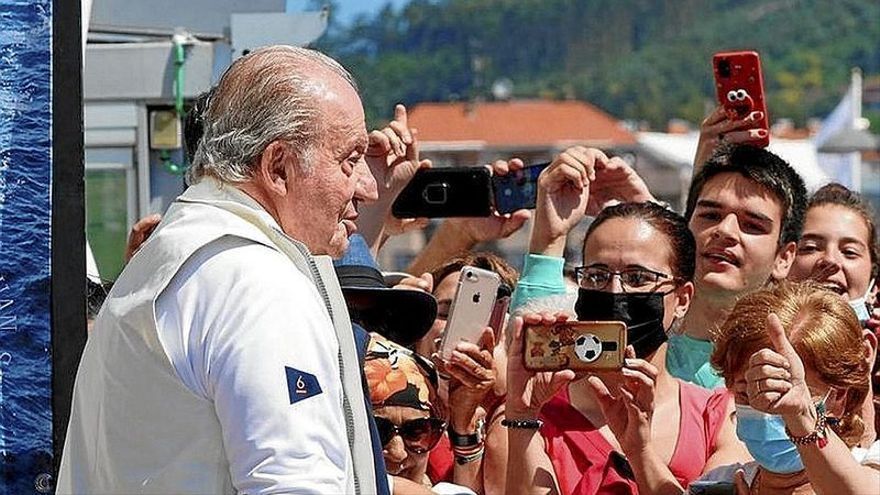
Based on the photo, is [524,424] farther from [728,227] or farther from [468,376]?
[728,227]

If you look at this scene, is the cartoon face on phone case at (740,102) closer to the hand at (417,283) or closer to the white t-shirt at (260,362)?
the hand at (417,283)

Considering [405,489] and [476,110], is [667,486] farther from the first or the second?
[476,110]

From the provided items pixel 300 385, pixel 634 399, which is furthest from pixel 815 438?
pixel 300 385

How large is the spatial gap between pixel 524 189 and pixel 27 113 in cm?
158

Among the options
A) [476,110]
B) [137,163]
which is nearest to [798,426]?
[137,163]

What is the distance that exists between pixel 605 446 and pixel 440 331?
2.12ft

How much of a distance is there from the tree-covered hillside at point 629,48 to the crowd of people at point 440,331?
156 metres

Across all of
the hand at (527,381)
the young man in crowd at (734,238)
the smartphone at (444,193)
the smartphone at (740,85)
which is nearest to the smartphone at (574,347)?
the hand at (527,381)

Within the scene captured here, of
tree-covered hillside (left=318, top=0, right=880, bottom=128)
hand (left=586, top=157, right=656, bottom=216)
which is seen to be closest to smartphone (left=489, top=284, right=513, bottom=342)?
hand (left=586, top=157, right=656, bottom=216)

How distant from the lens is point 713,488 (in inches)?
138

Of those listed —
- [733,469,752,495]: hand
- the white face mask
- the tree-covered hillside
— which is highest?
[733,469,752,495]: hand

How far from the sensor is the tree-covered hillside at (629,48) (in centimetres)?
16800

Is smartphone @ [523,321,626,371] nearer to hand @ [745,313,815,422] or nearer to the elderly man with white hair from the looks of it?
hand @ [745,313,815,422]

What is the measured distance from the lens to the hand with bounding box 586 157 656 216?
454 cm
